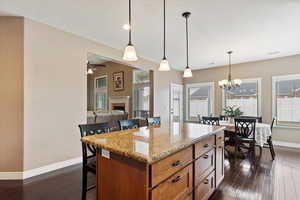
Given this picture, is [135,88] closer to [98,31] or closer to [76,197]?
[98,31]

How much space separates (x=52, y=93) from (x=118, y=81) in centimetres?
418

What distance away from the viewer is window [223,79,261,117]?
5.41 metres

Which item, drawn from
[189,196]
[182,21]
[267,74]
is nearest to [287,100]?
[267,74]

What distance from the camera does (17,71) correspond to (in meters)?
2.74

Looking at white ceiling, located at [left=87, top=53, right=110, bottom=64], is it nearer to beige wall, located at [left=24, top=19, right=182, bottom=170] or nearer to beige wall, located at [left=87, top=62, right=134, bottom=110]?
beige wall, located at [left=24, top=19, right=182, bottom=170]

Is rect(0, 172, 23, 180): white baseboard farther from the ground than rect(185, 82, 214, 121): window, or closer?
closer

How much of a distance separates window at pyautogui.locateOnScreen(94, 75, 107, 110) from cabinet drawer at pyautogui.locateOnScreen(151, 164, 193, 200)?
6838 mm

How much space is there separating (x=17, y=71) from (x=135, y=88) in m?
4.27

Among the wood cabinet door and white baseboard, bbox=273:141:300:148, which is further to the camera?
white baseboard, bbox=273:141:300:148

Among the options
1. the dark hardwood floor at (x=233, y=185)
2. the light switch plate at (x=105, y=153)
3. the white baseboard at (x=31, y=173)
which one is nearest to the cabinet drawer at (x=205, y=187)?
the dark hardwood floor at (x=233, y=185)

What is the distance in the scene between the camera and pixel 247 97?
220 inches

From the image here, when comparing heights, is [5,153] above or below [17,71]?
below

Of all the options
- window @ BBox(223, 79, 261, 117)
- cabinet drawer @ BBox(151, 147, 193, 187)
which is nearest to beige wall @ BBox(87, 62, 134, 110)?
window @ BBox(223, 79, 261, 117)

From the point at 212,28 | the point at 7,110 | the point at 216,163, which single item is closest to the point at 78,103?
the point at 7,110
